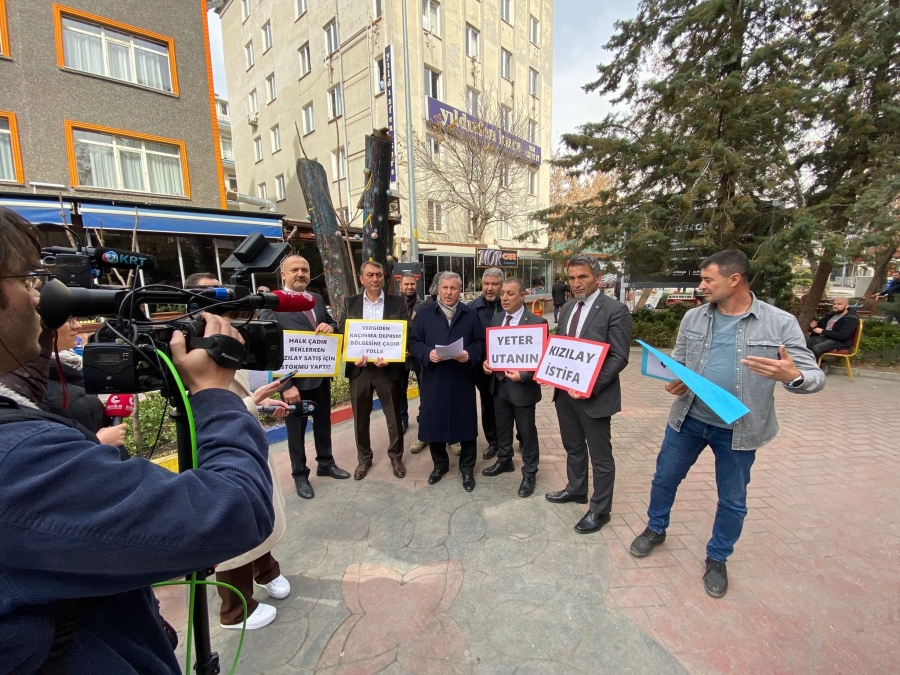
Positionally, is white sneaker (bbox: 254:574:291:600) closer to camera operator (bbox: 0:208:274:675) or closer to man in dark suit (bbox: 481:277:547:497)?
camera operator (bbox: 0:208:274:675)

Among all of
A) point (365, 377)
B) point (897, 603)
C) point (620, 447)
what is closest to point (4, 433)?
point (365, 377)

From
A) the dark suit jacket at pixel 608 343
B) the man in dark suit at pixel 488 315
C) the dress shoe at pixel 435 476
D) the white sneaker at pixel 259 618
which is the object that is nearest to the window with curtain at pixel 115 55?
the man in dark suit at pixel 488 315

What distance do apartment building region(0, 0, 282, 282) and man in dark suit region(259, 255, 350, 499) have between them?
7181 mm

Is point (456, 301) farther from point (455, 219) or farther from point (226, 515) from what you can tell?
point (455, 219)

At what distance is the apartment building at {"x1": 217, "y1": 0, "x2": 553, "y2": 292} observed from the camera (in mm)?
16906

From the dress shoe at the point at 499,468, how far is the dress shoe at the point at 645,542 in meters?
1.34

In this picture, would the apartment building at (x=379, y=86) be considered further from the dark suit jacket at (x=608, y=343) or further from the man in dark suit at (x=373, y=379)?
the dark suit jacket at (x=608, y=343)

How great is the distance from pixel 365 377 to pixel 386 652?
223 centimetres

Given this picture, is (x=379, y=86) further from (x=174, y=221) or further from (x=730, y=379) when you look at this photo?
(x=730, y=379)

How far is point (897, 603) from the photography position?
2.27 m

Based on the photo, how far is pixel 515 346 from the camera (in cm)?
347

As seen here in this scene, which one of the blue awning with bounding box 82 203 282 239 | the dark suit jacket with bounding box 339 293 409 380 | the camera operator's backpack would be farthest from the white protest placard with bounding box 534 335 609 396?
the blue awning with bounding box 82 203 282 239

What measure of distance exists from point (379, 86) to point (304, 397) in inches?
691

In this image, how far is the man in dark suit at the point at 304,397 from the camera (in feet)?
11.0
